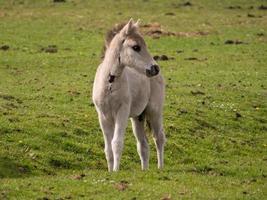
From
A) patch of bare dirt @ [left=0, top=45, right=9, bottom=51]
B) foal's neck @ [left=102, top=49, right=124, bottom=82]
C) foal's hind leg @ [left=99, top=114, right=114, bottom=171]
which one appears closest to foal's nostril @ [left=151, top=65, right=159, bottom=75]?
foal's neck @ [left=102, top=49, right=124, bottom=82]

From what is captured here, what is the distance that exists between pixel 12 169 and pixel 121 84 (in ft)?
9.75

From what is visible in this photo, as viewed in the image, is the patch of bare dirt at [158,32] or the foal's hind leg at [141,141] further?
the patch of bare dirt at [158,32]

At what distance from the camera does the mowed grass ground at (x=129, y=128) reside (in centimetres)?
1327

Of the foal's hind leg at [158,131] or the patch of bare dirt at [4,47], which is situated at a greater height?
the foal's hind leg at [158,131]

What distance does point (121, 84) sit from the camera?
1445cm

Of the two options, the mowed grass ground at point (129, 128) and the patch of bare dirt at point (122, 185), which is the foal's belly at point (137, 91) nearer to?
the mowed grass ground at point (129, 128)

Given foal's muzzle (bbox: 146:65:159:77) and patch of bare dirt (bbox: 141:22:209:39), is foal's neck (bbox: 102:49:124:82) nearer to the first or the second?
foal's muzzle (bbox: 146:65:159:77)

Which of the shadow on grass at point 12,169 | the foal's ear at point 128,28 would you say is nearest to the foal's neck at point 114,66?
the foal's ear at point 128,28

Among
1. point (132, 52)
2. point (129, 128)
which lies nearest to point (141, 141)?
point (132, 52)

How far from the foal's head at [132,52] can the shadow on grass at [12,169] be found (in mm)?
3055

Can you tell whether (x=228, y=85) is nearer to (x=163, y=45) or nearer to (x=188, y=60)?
(x=188, y=60)

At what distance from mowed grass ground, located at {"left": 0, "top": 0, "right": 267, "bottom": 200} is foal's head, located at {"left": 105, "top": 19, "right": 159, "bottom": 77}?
1.92 meters

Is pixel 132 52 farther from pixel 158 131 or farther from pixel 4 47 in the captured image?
pixel 4 47

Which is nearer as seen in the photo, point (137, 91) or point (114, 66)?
point (114, 66)
